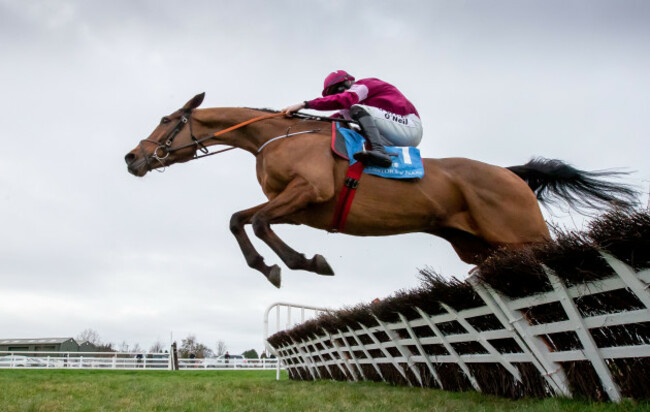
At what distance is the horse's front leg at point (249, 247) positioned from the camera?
14.8ft

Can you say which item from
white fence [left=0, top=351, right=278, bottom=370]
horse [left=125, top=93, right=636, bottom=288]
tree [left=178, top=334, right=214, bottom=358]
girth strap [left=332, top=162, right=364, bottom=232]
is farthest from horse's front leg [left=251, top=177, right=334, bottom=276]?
tree [left=178, top=334, right=214, bottom=358]

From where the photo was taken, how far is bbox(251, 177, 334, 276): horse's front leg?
457 cm

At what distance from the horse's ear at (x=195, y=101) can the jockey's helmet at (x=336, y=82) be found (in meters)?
1.39

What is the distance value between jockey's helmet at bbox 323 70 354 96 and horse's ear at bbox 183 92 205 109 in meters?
1.39

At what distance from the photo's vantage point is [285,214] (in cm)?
462

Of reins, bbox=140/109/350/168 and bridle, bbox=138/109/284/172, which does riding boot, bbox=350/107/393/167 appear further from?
bridle, bbox=138/109/284/172

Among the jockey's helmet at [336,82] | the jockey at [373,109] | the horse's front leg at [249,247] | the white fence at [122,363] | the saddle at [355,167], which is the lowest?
the horse's front leg at [249,247]

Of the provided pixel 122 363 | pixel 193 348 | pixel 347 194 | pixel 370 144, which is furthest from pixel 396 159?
pixel 193 348

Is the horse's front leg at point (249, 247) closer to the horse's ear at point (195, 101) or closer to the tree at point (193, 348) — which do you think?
the horse's ear at point (195, 101)

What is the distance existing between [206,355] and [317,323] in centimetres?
5606

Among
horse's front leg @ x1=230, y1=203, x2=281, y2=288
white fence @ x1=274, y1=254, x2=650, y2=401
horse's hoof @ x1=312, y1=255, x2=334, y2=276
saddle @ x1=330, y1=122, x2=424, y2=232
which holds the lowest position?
white fence @ x1=274, y1=254, x2=650, y2=401

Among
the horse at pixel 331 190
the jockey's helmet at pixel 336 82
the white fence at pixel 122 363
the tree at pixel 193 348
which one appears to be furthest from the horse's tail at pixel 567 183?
the tree at pixel 193 348

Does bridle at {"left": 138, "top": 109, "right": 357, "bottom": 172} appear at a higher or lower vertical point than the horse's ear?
lower

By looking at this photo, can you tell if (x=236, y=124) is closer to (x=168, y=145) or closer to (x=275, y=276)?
(x=168, y=145)
